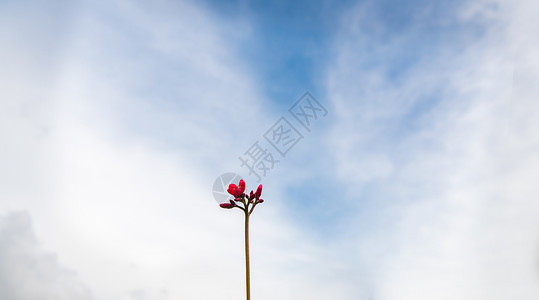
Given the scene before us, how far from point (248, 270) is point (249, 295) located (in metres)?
0.42

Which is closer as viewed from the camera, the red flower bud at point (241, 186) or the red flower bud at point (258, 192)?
the red flower bud at point (258, 192)

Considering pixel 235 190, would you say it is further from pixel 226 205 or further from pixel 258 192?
pixel 258 192

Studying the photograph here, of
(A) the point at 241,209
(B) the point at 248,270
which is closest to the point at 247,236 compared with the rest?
(B) the point at 248,270

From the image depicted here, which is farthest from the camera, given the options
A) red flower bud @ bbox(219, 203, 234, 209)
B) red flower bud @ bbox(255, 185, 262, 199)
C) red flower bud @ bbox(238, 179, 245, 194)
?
red flower bud @ bbox(238, 179, 245, 194)

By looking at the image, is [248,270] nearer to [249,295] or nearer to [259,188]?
[249,295]

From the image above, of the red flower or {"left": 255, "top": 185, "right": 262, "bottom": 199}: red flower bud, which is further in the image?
the red flower

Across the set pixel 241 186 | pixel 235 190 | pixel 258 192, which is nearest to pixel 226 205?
pixel 235 190

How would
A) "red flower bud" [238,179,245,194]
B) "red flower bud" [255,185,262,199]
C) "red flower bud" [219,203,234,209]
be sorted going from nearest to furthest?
1. "red flower bud" [255,185,262,199]
2. "red flower bud" [219,203,234,209]
3. "red flower bud" [238,179,245,194]

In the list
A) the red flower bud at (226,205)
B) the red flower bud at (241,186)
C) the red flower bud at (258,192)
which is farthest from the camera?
the red flower bud at (241,186)

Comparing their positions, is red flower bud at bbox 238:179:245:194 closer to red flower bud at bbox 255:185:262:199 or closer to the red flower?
the red flower

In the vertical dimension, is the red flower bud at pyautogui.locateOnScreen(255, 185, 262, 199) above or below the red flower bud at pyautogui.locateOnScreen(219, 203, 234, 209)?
above

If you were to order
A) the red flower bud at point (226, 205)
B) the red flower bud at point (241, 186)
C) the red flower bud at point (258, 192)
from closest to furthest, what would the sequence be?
the red flower bud at point (258, 192) < the red flower bud at point (226, 205) < the red flower bud at point (241, 186)

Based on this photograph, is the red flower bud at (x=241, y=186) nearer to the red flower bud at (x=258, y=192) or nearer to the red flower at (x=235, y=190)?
the red flower at (x=235, y=190)

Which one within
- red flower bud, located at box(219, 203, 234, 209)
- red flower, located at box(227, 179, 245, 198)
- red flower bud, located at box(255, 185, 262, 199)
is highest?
red flower, located at box(227, 179, 245, 198)
